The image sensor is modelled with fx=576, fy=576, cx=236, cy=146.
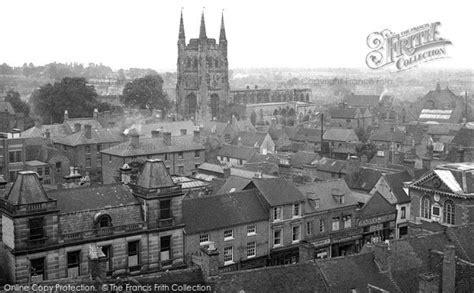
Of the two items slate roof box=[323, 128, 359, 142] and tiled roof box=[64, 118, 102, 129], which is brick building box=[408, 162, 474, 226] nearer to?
slate roof box=[323, 128, 359, 142]

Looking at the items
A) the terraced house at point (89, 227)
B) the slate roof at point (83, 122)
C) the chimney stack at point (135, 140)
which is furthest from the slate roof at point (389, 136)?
the terraced house at point (89, 227)

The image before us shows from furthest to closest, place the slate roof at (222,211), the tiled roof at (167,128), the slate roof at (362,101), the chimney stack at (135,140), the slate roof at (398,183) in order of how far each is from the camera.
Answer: the slate roof at (362,101)
the tiled roof at (167,128)
the chimney stack at (135,140)
the slate roof at (398,183)
the slate roof at (222,211)

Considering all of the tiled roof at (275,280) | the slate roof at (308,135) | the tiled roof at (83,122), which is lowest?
the tiled roof at (275,280)

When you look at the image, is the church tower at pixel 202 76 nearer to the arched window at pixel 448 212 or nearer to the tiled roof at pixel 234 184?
the tiled roof at pixel 234 184

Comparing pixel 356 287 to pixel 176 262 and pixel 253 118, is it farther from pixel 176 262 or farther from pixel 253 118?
pixel 253 118

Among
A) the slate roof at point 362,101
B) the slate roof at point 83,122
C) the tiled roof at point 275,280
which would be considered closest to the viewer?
the tiled roof at point 275,280

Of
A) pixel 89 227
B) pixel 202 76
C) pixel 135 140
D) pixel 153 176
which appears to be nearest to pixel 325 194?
pixel 153 176

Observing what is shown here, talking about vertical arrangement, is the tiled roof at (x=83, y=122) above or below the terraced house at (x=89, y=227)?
above
